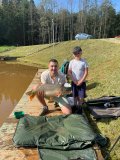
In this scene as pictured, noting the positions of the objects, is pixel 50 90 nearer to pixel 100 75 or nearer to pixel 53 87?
pixel 53 87

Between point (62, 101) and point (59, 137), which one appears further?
point (62, 101)

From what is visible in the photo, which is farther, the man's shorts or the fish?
the man's shorts

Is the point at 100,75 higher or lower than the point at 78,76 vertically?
lower

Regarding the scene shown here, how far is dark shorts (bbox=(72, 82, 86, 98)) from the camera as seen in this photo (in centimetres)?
736

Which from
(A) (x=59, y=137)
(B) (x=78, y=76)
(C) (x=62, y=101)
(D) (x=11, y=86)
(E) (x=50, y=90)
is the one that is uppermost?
(B) (x=78, y=76)

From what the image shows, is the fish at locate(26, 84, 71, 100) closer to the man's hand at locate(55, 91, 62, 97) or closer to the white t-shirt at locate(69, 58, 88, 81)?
the man's hand at locate(55, 91, 62, 97)

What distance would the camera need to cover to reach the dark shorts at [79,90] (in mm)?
7363

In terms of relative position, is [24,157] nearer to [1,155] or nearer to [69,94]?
[1,155]

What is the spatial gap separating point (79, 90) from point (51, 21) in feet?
164

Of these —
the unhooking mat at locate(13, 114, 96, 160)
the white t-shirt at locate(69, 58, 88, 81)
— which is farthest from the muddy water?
the unhooking mat at locate(13, 114, 96, 160)

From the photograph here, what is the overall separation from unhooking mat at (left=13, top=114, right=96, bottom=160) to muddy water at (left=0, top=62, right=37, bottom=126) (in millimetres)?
3576

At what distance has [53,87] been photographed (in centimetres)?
709

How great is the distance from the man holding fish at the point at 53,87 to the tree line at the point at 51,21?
47.8m

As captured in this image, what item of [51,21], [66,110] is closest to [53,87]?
[66,110]
